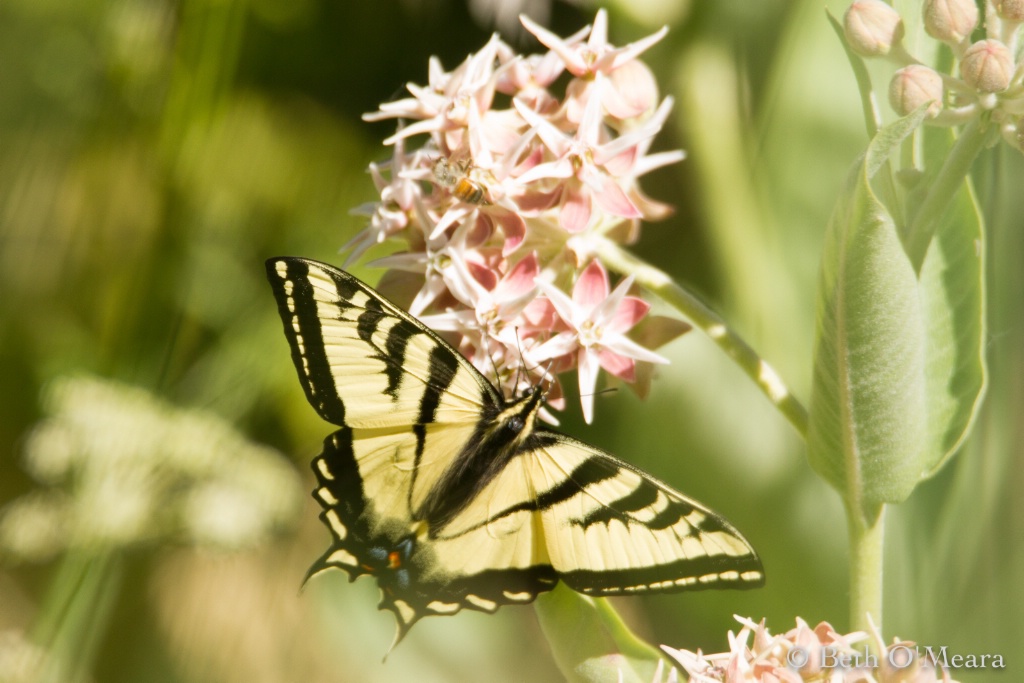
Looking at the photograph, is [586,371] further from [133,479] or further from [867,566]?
[133,479]

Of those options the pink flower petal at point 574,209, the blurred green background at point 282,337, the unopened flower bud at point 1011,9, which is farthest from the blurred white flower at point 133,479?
the unopened flower bud at point 1011,9

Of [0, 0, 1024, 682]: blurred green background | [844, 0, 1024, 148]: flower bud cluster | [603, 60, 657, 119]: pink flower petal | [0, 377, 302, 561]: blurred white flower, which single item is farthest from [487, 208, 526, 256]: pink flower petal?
[0, 377, 302, 561]: blurred white flower

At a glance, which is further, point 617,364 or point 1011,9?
point 617,364

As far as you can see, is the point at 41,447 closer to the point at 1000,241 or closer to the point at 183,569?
the point at 183,569

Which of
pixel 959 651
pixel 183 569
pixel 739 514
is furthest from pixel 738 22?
pixel 183 569

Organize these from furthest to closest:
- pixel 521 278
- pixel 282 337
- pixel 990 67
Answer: pixel 282 337 < pixel 521 278 < pixel 990 67

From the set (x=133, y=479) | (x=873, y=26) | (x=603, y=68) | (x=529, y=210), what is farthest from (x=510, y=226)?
(x=133, y=479)

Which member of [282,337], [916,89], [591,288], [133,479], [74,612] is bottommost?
[74,612]

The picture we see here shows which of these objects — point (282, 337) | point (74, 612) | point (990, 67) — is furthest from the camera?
point (282, 337)

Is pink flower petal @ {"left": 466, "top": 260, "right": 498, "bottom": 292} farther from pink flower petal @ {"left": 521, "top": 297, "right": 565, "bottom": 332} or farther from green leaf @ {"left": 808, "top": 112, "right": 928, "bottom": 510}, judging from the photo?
green leaf @ {"left": 808, "top": 112, "right": 928, "bottom": 510}

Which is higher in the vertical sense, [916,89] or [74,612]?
[916,89]
